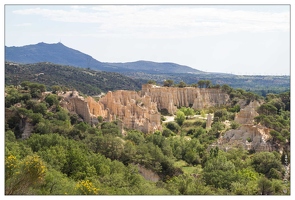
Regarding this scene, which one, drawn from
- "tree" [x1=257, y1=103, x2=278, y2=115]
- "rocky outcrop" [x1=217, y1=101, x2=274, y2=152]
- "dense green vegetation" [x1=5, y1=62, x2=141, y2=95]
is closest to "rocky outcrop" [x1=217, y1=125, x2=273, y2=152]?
"rocky outcrop" [x1=217, y1=101, x2=274, y2=152]

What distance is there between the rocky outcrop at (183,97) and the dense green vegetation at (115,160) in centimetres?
1014

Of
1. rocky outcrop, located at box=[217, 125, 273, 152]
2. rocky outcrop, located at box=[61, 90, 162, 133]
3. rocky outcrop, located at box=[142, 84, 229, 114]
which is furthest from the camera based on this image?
rocky outcrop, located at box=[142, 84, 229, 114]

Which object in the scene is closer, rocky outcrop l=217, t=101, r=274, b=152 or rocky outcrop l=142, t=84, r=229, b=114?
rocky outcrop l=217, t=101, r=274, b=152

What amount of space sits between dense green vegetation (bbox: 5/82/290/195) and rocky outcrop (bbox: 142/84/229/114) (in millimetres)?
10138

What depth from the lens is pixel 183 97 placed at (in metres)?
58.5

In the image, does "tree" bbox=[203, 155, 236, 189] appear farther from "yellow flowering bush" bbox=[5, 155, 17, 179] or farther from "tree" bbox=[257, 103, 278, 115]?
"tree" bbox=[257, 103, 278, 115]

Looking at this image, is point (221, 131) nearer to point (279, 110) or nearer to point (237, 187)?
point (279, 110)

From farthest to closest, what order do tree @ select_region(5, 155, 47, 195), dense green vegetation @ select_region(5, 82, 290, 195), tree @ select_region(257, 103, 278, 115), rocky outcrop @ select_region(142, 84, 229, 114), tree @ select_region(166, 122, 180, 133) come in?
1. rocky outcrop @ select_region(142, 84, 229, 114)
2. tree @ select_region(257, 103, 278, 115)
3. tree @ select_region(166, 122, 180, 133)
4. dense green vegetation @ select_region(5, 82, 290, 195)
5. tree @ select_region(5, 155, 47, 195)

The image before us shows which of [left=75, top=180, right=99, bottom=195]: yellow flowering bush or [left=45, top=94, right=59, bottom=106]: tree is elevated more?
[left=45, top=94, right=59, bottom=106]: tree

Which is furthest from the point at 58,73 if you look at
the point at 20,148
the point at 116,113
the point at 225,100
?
the point at 20,148

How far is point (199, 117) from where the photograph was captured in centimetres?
4922

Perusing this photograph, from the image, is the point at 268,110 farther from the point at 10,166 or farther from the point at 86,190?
the point at 10,166

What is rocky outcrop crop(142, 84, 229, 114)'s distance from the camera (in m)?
53.9

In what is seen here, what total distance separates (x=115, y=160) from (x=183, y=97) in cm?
3416
